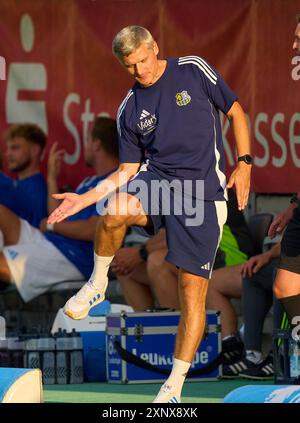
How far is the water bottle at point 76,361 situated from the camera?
9.68m

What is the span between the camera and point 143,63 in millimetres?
7242

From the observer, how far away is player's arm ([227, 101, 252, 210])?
7207 mm

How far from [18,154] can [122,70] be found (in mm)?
1087

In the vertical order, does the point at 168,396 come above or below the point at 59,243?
below

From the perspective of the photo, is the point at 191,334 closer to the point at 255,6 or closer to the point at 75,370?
the point at 75,370

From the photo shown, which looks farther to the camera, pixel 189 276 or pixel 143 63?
pixel 189 276

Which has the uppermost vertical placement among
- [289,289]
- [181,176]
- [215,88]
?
[215,88]

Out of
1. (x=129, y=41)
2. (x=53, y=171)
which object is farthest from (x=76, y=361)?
(x=129, y=41)

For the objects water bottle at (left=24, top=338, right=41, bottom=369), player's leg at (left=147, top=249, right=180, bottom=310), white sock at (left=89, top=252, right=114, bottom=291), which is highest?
white sock at (left=89, top=252, right=114, bottom=291)

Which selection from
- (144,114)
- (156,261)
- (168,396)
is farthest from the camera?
(156,261)

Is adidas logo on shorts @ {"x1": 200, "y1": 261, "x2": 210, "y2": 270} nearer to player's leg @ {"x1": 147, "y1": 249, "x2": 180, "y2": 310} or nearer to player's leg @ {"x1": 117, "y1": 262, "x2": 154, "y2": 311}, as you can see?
player's leg @ {"x1": 147, "y1": 249, "x2": 180, "y2": 310}

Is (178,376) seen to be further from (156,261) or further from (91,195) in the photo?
(156,261)

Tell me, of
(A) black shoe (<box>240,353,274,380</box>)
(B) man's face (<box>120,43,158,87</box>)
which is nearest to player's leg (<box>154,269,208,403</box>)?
(B) man's face (<box>120,43,158,87</box>)

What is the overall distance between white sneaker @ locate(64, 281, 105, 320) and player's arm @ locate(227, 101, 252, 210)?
0.93 metres
